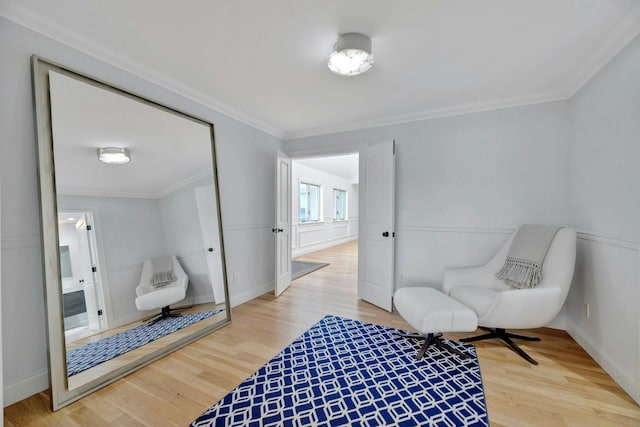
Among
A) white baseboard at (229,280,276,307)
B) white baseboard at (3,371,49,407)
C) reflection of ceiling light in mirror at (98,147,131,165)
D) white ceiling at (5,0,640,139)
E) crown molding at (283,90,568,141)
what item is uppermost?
white ceiling at (5,0,640,139)

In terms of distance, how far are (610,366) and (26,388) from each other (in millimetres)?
3859

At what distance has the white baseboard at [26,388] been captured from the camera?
1.62 meters

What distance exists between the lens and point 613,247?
1.98 meters

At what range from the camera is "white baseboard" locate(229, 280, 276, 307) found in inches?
131

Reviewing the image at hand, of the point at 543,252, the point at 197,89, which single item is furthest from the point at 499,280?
the point at 197,89

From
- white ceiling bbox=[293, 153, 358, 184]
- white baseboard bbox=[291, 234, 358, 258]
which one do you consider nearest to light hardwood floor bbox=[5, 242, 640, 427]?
white baseboard bbox=[291, 234, 358, 258]

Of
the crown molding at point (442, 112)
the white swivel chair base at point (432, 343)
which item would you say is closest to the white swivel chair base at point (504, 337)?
the white swivel chair base at point (432, 343)

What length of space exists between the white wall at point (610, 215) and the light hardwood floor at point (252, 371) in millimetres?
203

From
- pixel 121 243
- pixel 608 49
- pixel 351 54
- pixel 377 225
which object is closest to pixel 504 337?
pixel 377 225

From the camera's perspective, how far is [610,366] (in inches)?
77.1

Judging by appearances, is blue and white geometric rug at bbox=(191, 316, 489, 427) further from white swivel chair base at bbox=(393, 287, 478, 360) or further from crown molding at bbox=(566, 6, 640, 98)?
crown molding at bbox=(566, 6, 640, 98)

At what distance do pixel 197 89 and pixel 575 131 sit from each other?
3.60 meters

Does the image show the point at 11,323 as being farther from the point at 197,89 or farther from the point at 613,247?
the point at 613,247

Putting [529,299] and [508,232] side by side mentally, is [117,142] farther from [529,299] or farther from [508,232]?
[508,232]
